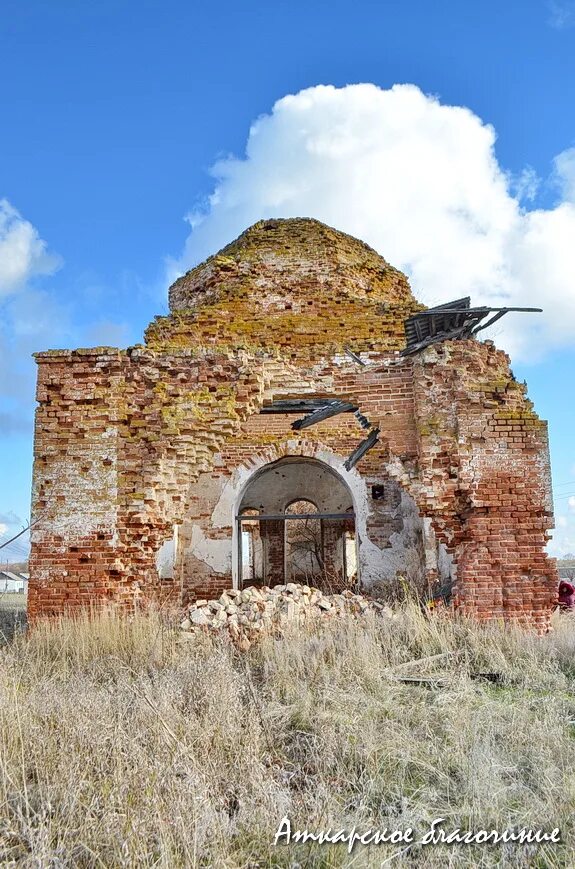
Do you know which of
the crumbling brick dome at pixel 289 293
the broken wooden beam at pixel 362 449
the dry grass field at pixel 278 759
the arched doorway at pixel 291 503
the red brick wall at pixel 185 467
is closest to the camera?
the dry grass field at pixel 278 759

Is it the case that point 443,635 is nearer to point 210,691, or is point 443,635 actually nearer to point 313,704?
point 313,704

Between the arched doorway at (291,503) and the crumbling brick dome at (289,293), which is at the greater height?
the crumbling brick dome at (289,293)

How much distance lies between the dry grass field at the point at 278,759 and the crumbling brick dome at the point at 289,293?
22.0 ft

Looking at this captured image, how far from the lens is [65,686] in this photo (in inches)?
178

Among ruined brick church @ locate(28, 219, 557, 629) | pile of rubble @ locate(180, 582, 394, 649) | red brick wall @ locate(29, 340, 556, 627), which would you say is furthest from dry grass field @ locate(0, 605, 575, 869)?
ruined brick church @ locate(28, 219, 557, 629)

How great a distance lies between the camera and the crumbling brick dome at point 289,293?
37.7 feet

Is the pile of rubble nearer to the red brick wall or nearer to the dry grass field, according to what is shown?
the red brick wall

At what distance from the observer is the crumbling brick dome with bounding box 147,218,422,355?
11492mm

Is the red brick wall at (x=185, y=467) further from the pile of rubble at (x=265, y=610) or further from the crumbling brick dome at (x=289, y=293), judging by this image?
the crumbling brick dome at (x=289, y=293)

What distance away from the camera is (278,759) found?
347cm

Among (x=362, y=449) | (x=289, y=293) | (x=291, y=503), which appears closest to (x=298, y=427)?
(x=362, y=449)

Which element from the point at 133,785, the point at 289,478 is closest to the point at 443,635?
the point at 133,785

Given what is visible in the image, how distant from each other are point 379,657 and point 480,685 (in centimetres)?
84

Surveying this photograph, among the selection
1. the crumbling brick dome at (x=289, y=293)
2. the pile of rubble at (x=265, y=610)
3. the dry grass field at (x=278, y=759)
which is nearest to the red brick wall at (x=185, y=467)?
the pile of rubble at (x=265, y=610)
